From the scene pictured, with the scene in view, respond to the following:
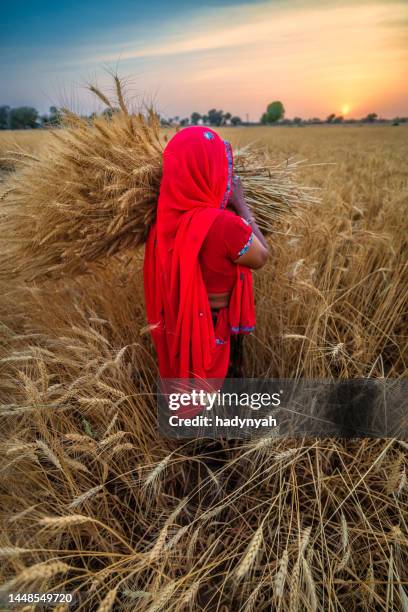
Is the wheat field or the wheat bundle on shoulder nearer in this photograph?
the wheat field

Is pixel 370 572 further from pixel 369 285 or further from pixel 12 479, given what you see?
pixel 369 285

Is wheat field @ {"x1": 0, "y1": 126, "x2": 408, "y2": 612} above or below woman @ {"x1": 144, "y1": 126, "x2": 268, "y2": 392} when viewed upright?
below

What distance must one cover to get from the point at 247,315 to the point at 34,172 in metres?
1.15

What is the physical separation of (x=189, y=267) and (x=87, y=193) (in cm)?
58

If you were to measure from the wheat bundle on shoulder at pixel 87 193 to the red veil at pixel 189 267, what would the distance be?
15cm

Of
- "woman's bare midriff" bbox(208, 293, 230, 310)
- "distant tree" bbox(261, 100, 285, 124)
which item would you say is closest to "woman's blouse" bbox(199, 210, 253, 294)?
"woman's bare midriff" bbox(208, 293, 230, 310)

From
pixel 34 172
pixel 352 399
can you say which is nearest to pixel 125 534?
pixel 352 399

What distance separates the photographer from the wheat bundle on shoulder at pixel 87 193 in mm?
1373

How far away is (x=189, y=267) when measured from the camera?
124 cm

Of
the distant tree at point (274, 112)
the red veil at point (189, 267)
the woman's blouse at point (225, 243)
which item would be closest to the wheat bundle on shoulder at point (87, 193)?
the red veil at point (189, 267)

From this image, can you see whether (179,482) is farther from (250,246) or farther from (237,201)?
(237,201)

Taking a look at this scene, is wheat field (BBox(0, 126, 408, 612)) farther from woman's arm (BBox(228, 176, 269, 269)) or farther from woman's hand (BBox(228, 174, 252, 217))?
woman's hand (BBox(228, 174, 252, 217))

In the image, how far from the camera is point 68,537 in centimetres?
111

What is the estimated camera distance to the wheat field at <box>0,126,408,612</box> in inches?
39.0
